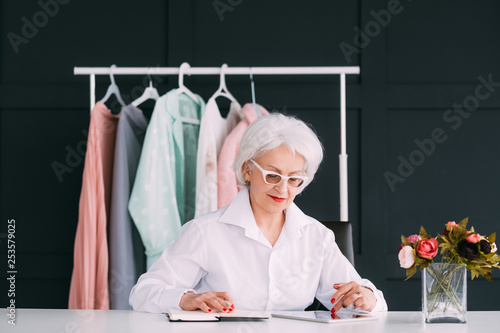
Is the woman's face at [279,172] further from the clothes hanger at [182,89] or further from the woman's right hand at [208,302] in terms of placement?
the clothes hanger at [182,89]

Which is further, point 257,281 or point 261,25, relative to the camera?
point 261,25

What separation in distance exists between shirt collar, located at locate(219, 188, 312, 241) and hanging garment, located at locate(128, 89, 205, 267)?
73 centimetres

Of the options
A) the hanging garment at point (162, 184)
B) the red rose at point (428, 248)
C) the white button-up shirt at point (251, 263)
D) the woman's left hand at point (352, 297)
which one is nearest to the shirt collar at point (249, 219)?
the white button-up shirt at point (251, 263)

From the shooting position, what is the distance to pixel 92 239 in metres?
2.88

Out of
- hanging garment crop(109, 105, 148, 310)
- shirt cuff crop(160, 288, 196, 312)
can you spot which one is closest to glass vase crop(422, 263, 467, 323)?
shirt cuff crop(160, 288, 196, 312)

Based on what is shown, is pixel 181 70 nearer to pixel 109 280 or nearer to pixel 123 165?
pixel 123 165

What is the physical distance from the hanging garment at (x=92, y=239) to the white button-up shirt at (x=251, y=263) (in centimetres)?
81

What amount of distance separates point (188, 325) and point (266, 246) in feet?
1.81

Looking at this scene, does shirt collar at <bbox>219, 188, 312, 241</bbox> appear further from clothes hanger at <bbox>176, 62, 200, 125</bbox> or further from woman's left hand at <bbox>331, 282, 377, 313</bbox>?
clothes hanger at <bbox>176, 62, 200, 125</bbox>

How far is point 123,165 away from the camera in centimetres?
296

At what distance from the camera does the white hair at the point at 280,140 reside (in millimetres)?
2162

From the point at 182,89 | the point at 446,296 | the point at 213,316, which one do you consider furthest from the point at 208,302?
the point at 182,89

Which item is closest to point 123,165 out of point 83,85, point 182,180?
point 182,180

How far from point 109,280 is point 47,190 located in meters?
0.84
